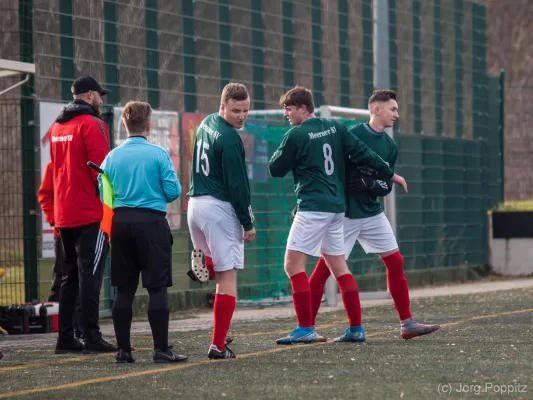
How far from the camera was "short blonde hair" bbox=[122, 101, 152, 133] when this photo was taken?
8648 millimetres

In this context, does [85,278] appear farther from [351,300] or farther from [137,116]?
[351,300]

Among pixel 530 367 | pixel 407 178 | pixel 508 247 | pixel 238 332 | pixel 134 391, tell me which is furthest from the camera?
pixel 508 247

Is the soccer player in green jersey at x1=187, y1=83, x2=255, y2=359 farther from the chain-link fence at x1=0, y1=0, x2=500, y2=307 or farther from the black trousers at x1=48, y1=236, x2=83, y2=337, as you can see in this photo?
the chain-link fence at x1=0, y1=0, x2=500, y2=307

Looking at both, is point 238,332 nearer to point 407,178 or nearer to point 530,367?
point 530,367

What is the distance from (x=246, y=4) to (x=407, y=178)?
→ 404 cm

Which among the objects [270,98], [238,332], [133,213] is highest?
[270,98]

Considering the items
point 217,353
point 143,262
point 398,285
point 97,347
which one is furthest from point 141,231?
point 398,285

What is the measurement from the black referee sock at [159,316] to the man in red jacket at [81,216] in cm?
105

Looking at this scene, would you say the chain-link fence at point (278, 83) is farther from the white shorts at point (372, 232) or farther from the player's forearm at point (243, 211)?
the player's forearm at point (243, 211)

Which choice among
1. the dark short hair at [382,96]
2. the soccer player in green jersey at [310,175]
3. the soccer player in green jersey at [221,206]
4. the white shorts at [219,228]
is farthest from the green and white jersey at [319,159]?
the white shorts at [219,228]

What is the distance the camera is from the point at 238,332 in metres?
11.0

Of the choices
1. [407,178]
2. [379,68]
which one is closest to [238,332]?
[379,68]

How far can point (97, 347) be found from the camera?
372 inches

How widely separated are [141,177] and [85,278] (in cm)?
123
